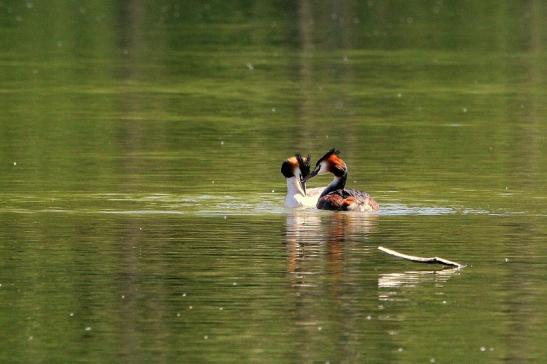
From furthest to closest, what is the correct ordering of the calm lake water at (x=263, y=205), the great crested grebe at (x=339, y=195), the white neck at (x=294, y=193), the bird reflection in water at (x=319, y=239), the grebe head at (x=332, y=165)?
the grebe head at (x=332, y=165), the white neck at (x=294, y=193), the great crested grebe at (x=339, y=195), the bird reflection in water at (x=319, y=239), the calm lake water at (x=263, y=205)

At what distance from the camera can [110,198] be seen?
68.7ft

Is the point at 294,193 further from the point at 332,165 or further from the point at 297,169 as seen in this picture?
the point at 332,165

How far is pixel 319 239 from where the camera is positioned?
723 inches

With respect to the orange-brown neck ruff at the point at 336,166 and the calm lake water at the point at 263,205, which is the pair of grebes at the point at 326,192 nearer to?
the orange-brown neck ruff at the point at 336,166

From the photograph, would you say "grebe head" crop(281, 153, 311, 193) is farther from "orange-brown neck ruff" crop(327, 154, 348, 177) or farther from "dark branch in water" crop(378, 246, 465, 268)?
"dark branch in water" crop(378, 246, 465, 268)

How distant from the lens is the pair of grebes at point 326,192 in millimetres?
20172

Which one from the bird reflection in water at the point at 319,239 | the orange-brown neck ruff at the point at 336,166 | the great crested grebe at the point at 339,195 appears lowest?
the bird reflection in water at the point at 319,239

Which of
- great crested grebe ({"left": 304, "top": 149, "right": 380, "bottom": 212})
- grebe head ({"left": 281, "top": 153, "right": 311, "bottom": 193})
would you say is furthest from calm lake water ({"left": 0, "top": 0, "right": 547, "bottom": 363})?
grebe head ({"left": 281, "top": 153, "right": 311, "bottom": 193})

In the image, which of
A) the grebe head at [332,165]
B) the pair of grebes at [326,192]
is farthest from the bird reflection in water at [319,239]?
the grebe head at [332,165]

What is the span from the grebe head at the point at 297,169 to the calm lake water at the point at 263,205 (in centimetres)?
37

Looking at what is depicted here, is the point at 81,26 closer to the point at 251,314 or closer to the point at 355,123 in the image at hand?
the point at 355,123

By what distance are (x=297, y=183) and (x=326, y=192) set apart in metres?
0.39

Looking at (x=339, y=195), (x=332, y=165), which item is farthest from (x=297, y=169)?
(x=339, y=195)

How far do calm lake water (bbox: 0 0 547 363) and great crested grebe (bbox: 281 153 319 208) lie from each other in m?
0.33
